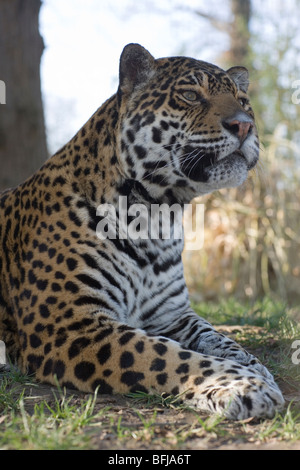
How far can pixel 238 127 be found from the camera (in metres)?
4.19

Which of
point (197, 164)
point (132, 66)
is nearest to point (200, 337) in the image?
point (197, 164)

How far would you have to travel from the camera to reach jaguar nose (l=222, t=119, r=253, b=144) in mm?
4180

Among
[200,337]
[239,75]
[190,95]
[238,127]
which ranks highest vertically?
[239,75]

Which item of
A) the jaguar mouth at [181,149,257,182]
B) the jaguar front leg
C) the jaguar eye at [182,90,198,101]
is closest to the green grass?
the jaguar front leg

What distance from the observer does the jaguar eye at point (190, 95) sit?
4.54m

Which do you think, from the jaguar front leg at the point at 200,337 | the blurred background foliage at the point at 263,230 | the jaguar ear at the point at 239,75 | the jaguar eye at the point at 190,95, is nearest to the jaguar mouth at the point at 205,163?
the jaguar eye at the point at 190,95

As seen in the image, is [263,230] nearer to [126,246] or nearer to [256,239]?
[256,239]

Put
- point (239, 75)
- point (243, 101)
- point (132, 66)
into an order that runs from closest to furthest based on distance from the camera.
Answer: point (132, 66) < point (243, 101) < point (239, 75)

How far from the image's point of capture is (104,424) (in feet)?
10.5

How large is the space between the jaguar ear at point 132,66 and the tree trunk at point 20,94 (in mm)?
4552

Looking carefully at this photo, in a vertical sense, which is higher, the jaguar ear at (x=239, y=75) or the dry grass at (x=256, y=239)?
the jaguar ear at (x=239, y=75)

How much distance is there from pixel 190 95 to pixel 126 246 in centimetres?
128

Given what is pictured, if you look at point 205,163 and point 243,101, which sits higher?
point 243,101

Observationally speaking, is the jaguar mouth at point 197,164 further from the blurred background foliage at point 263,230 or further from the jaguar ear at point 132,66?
the blurred background foliage at point 263,230
